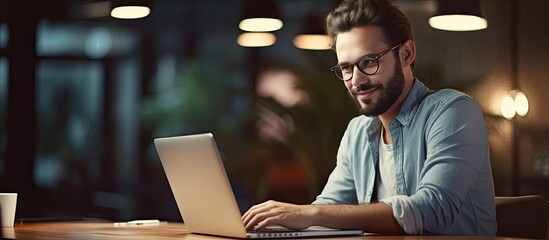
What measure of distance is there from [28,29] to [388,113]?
3.66 metres

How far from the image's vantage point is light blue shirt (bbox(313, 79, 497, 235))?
2588mm

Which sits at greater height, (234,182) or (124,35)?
(124,35)

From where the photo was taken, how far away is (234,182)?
6.12m

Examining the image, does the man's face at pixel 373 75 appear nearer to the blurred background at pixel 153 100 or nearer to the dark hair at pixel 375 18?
the dark hair at pixel 375 18

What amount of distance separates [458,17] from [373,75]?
3.02 meters

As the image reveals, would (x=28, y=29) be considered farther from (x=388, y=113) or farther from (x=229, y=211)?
(x=229, y=211)

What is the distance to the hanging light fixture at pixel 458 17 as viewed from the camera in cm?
568

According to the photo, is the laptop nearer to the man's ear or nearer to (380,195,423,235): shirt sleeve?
(380,195,423,235): shirt sleeve

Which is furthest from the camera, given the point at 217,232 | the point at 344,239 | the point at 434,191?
the point at 434,191

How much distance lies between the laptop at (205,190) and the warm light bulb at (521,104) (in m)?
3.40

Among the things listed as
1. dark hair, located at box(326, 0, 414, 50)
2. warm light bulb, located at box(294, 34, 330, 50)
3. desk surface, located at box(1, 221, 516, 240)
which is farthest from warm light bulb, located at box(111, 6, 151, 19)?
dark hair, located at box(326, 0, 414, 50)

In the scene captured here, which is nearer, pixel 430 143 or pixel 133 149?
pixel 430 143

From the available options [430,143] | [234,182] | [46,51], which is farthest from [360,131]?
[46,51]

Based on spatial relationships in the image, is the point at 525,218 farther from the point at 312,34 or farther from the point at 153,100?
the point at 153,100
